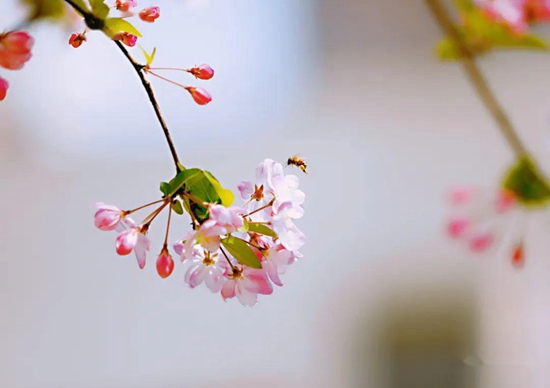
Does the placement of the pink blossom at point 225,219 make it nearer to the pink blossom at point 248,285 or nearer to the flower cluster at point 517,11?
the pink blossom at point 248,285

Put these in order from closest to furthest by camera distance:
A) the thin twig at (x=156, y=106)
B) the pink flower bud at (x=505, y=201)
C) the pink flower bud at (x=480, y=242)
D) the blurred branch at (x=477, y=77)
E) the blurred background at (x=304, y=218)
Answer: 1. the thin twig at (x=156, y=106)
2. the blurred branch at (x=477, y=77)
3. the pink flower bud at (x=505, y=201)
4. the pink flower bud at (x=480, y=242)
5. the blurred background at (x=304, y=218)

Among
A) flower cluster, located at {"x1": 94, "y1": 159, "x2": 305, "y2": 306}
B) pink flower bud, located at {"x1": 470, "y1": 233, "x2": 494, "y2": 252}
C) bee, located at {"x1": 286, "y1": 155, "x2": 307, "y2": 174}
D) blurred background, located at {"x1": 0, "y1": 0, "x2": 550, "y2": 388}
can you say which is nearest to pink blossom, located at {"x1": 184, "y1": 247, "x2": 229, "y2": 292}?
flower cluster, located at {"x1": 94, "y1": 159, "x2": 305, "y2": 306}

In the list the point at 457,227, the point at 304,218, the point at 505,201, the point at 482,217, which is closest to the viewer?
the point at 505,201

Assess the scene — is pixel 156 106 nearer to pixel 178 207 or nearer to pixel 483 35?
pixel 178 207

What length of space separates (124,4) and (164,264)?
17cm

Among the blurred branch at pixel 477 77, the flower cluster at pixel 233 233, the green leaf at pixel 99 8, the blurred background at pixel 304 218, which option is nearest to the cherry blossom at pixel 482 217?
the blurred branch at pixel 477 77

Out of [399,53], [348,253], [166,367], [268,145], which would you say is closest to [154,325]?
[166,367]

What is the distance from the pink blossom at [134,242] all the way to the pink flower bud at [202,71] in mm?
110

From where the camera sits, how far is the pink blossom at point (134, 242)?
39 centimetres

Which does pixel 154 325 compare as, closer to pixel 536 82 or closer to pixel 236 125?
pixel 236 125

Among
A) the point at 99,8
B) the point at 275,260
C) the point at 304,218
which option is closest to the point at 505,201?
the point at 275,260

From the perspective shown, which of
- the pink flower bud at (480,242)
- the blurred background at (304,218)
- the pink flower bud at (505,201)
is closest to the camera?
the pink flower bud at (505,201)

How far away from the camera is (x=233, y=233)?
39cm

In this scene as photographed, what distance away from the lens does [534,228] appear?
9.79ft
